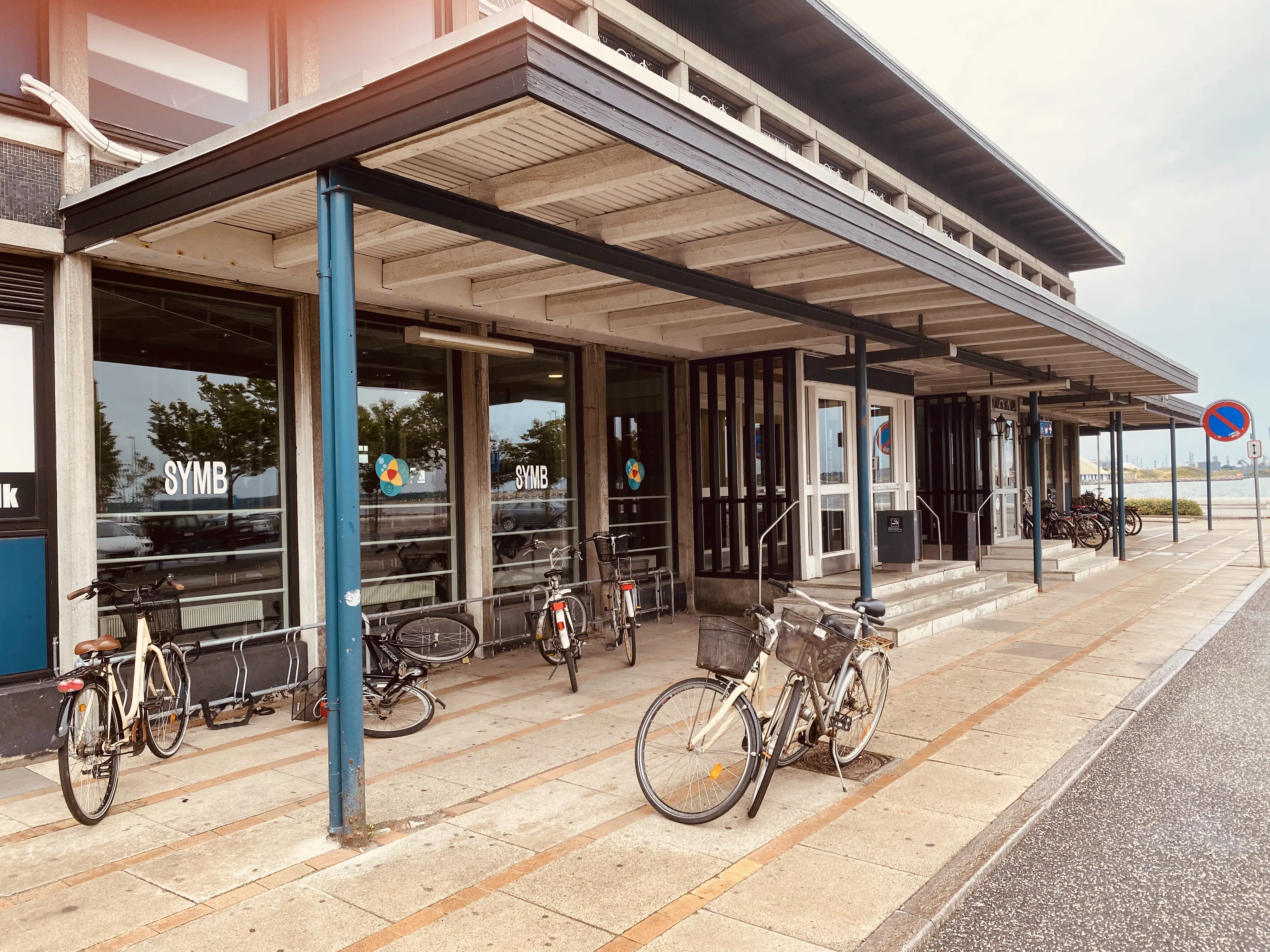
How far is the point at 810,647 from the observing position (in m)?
4.26

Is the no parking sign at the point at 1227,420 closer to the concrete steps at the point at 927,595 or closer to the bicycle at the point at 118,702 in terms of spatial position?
the concrete steps at the point at 927,595

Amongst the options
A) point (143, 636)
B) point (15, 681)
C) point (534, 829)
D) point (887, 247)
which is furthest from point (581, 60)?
point (15, 681)

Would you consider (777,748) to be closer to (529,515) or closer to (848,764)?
(848,764)

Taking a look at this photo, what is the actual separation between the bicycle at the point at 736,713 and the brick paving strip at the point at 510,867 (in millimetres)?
246

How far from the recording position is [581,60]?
11.7ft

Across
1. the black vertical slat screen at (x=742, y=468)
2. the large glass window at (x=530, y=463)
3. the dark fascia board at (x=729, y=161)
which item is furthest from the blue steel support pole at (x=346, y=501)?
the black vertical slat screen at (x=742, y=468)

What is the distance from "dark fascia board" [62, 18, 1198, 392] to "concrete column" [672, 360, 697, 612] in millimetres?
5162

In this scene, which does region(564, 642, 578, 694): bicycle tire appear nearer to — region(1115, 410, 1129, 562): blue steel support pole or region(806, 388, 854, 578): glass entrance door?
region(806, 388, 854, 578): glass entrance door

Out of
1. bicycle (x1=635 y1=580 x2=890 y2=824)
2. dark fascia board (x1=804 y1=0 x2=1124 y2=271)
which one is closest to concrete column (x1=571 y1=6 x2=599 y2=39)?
dark fascia board (x1=804 y1=0 x2=1124 y2=271)

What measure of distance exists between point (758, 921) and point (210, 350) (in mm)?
5642

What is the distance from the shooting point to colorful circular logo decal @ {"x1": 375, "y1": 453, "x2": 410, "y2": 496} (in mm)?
7508

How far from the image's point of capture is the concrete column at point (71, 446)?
5.43m

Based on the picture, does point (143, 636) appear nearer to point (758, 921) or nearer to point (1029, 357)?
point (758, 921)

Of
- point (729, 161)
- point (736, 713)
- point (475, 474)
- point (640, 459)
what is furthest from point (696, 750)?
point (640, 459)
